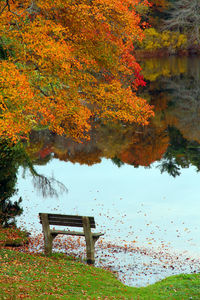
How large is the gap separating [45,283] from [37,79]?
12.0 m

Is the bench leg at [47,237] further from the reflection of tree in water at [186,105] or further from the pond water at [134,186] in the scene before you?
the reflection of tree in water at [186,105]

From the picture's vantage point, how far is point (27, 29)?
19.1 m

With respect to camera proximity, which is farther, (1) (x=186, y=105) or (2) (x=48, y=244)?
(1) (x=186, y=105)

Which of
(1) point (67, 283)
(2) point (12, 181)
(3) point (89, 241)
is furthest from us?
(2) point (12, 181)

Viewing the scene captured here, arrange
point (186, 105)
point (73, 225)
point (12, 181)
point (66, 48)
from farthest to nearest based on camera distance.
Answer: point (186, 105), point (12, 181), point (66, 48), point (73, 225)

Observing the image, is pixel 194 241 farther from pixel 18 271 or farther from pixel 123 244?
pixel 18 271

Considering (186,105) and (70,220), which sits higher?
(186,105)

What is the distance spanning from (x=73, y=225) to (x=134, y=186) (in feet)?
43.1

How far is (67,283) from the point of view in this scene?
11.7 metres

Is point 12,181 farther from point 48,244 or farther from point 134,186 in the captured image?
point 48,244

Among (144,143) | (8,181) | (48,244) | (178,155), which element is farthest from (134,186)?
(48,244)

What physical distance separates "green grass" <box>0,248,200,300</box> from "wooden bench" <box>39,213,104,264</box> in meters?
1.29

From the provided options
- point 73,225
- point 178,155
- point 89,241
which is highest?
point 178,155

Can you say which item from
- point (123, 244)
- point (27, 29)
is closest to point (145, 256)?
point (123, 244)
